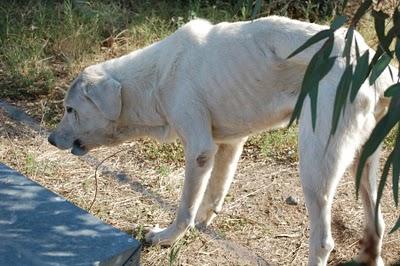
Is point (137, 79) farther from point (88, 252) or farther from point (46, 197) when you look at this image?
point (88, 252)

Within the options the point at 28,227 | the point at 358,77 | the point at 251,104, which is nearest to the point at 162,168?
the point at 251,104

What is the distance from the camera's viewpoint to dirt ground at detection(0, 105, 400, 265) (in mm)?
4281

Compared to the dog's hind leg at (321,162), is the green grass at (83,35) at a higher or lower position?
lower

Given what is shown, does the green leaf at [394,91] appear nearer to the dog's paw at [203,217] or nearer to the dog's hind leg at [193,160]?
the dog's hind leg at [193,160]

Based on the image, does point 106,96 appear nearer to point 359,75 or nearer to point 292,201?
point 292,201

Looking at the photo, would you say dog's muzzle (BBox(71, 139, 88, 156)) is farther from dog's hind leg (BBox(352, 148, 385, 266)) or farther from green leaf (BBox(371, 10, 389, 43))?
green leaf (BBox(371, 10, 389, 43))

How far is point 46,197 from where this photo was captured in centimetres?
376

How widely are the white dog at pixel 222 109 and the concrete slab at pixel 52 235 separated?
2.22ft

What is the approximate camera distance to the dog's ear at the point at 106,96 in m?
4.20

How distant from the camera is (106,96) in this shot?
4211mm

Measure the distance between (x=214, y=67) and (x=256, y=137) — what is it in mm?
1629

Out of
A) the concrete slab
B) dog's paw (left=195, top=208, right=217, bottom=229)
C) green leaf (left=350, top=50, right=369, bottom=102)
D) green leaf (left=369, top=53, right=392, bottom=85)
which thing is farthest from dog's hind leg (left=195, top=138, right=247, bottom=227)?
green leaf (left=350, top=50, right=369, bottom=102)

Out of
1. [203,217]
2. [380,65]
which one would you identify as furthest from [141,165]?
[380,65]

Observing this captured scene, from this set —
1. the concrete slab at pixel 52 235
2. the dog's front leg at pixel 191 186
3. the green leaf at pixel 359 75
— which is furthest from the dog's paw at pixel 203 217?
the green leaf at pixel 359 75
